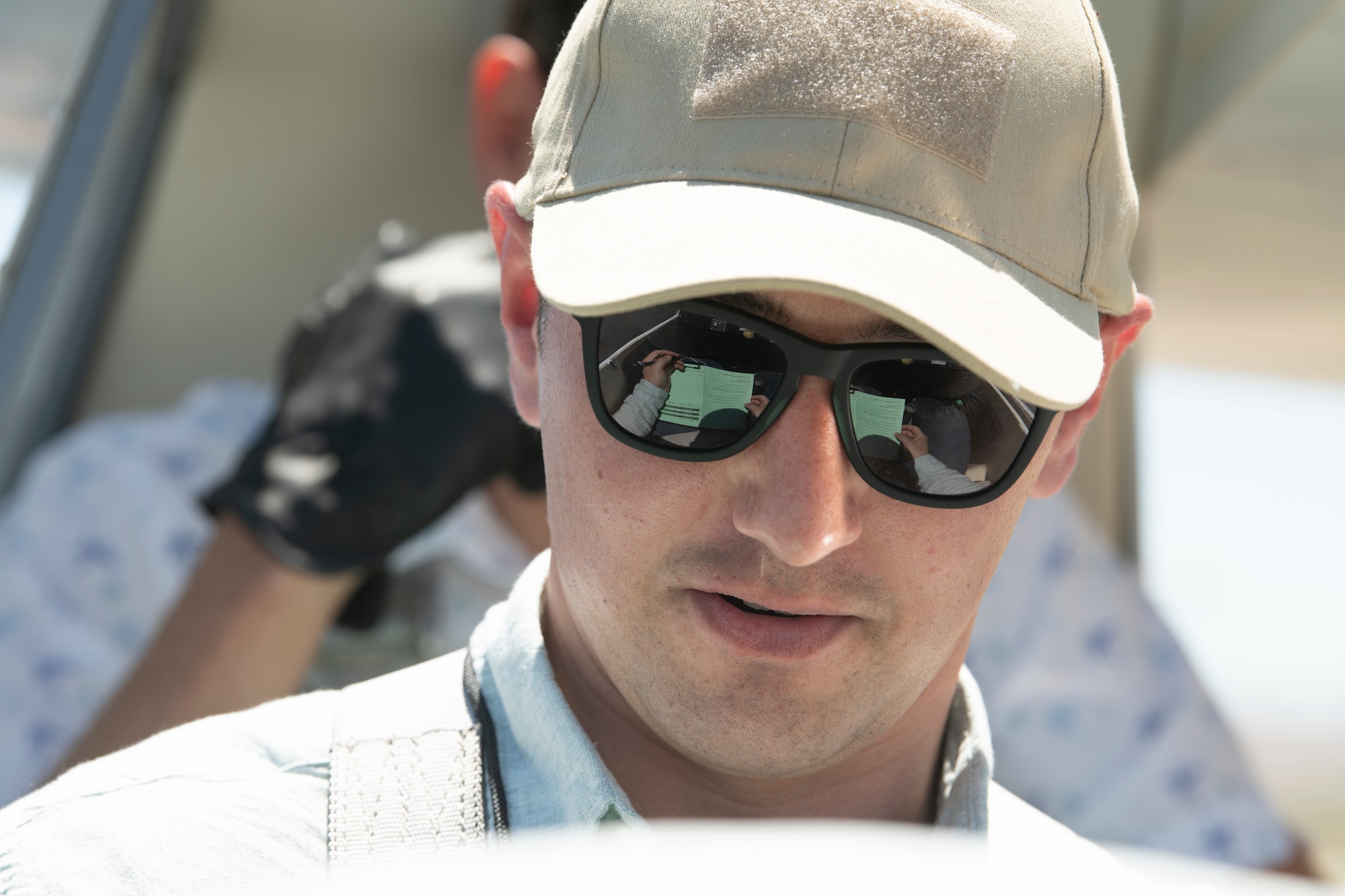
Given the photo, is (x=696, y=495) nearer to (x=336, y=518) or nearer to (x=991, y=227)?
(x=991, y=227)

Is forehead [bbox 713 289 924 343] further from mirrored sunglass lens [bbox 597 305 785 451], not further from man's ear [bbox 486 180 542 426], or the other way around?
man's ear [bbox 486 180 542 426]

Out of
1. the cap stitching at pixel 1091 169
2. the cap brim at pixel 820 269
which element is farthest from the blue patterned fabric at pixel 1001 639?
the cap stitching at pixel 1091 169

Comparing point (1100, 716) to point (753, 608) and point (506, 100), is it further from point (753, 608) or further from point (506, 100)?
point (753, 608)

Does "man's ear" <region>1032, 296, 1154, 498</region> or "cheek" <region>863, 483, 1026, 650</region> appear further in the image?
"man's ear" <region>1032, 296, 1154, 498</region>

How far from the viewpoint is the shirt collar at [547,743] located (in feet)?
2.77

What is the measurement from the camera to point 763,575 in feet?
2.78

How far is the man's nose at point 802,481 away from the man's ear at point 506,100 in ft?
4.45

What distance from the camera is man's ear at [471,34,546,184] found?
2105 millimetres

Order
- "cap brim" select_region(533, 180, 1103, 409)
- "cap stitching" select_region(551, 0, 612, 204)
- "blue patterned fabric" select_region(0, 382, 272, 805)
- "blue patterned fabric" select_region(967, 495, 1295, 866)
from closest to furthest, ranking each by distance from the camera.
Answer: "cap brim" select_region(533, 180, 1103, 409)
"cap stitching" select_region(551, 0, 612, 204)
"blue patterned fabric" select_region(0, 382, 272, 805)
"blue patterned fabric" select_region(967, 495, 1295, 866)

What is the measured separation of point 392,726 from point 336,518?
0.84m

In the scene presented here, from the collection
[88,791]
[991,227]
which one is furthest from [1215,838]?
[88,791]

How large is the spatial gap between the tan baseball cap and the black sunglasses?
36 millimetres

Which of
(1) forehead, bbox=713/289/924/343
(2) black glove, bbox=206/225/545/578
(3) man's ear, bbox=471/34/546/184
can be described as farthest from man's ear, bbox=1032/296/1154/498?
(3) man's ear, bbox=471/34/546/184

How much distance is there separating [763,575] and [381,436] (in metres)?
0.94
